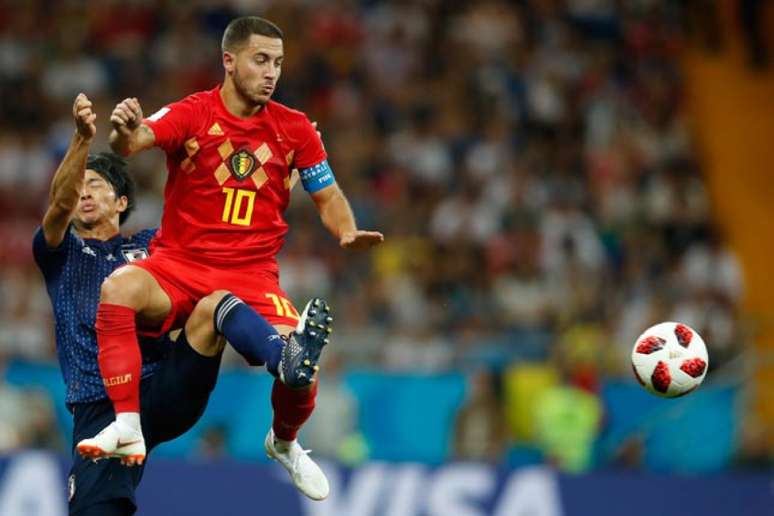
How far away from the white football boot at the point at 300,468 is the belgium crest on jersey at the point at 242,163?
4.16 ft

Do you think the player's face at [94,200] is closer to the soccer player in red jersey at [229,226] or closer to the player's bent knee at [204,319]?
the soccer player in red jersey at [229,226]

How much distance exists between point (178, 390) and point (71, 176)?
1.10m

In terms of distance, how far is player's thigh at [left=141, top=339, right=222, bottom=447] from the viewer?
7.16m

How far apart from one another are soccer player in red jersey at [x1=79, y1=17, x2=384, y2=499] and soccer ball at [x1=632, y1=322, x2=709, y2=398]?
5.56 feet

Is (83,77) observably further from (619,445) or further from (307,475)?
(307,475)

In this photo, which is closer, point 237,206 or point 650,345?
point 237,206

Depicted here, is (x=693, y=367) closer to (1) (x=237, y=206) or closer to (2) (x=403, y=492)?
(1) (x=237, y=206)

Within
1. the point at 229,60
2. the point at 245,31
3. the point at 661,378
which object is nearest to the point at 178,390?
the point at 229,60

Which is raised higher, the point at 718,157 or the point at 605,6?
the point at 605,6

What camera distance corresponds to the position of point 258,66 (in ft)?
23.0

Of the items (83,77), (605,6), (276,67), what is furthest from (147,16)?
(276,67)

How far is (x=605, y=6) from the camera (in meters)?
17.2

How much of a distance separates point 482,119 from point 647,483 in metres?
5.51

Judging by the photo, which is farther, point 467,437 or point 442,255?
point 442,255
